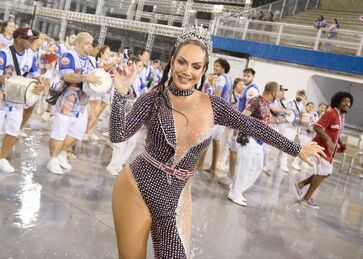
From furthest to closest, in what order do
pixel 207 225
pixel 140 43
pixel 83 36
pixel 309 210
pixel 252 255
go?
1. pixel 140 43
2. pixel 309 210
3. pixel 83 36
4. pixel 207 225
5. pixel 252 255

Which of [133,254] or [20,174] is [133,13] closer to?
[20,174]

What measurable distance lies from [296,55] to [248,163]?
1037 centimetres

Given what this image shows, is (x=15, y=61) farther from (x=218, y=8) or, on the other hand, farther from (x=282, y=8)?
(x=218, y=8)

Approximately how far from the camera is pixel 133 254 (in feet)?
6.40

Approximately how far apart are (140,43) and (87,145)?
16.8 metres

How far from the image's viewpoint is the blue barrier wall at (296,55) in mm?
13438

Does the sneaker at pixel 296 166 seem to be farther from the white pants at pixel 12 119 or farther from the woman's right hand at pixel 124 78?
the woman's right hand at pixel 124 78

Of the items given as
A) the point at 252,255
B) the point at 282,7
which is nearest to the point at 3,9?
the point at 282,7

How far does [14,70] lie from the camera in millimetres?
4434

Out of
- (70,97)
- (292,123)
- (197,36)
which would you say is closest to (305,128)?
(292,123)

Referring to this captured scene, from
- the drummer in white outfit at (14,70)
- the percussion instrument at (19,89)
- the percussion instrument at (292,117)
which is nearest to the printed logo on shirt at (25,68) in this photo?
the drummer in white outfit at (14,70)

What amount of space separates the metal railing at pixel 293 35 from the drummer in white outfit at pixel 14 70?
11.6 metres

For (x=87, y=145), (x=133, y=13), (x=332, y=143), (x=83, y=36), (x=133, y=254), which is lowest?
(x=87, y=145)

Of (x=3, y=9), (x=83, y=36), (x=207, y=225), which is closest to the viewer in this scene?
(x=207, y=225)
